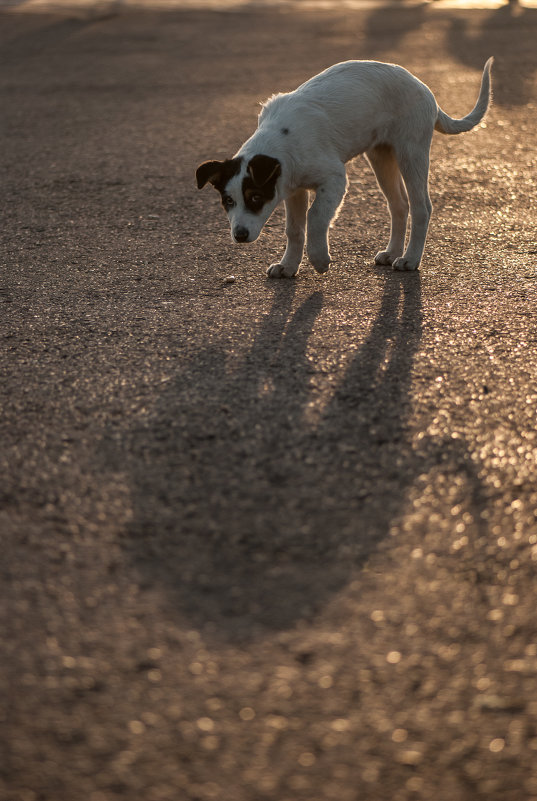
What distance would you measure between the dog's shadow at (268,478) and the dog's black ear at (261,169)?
0.86m

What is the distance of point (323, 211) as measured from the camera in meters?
4.75

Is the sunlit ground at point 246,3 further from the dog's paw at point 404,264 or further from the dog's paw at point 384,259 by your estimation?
the dog's paw at point 404,264

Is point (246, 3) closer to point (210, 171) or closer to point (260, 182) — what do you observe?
point (210, 171)

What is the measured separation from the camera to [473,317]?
14.5ft

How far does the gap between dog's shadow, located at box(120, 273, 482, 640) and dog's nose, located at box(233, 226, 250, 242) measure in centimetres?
73

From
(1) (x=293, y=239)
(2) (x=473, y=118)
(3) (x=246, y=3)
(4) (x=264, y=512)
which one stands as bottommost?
(4) (x=264, y=512)

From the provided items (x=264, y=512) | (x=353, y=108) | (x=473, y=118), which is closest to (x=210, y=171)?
(x=353, y=108)

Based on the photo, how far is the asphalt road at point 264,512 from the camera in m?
2.04

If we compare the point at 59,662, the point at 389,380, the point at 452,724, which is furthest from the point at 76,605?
the point at 389,380

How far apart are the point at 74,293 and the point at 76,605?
2638 millimetres

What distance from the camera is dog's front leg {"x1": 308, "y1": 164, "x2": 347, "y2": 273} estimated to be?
4.75m

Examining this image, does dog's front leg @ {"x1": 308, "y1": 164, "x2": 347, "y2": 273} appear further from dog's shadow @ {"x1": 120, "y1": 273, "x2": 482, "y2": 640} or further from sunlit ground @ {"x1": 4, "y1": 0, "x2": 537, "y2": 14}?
sunlit ground @ {"x1": 4, "y1": 0, "x2": 537, "y2": 14}

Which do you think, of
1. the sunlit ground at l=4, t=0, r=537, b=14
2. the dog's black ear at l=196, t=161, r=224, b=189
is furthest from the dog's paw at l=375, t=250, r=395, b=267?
the sunlit ground at l=4, t=0, r=537, b=14

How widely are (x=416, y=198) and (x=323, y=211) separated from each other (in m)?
0.63
